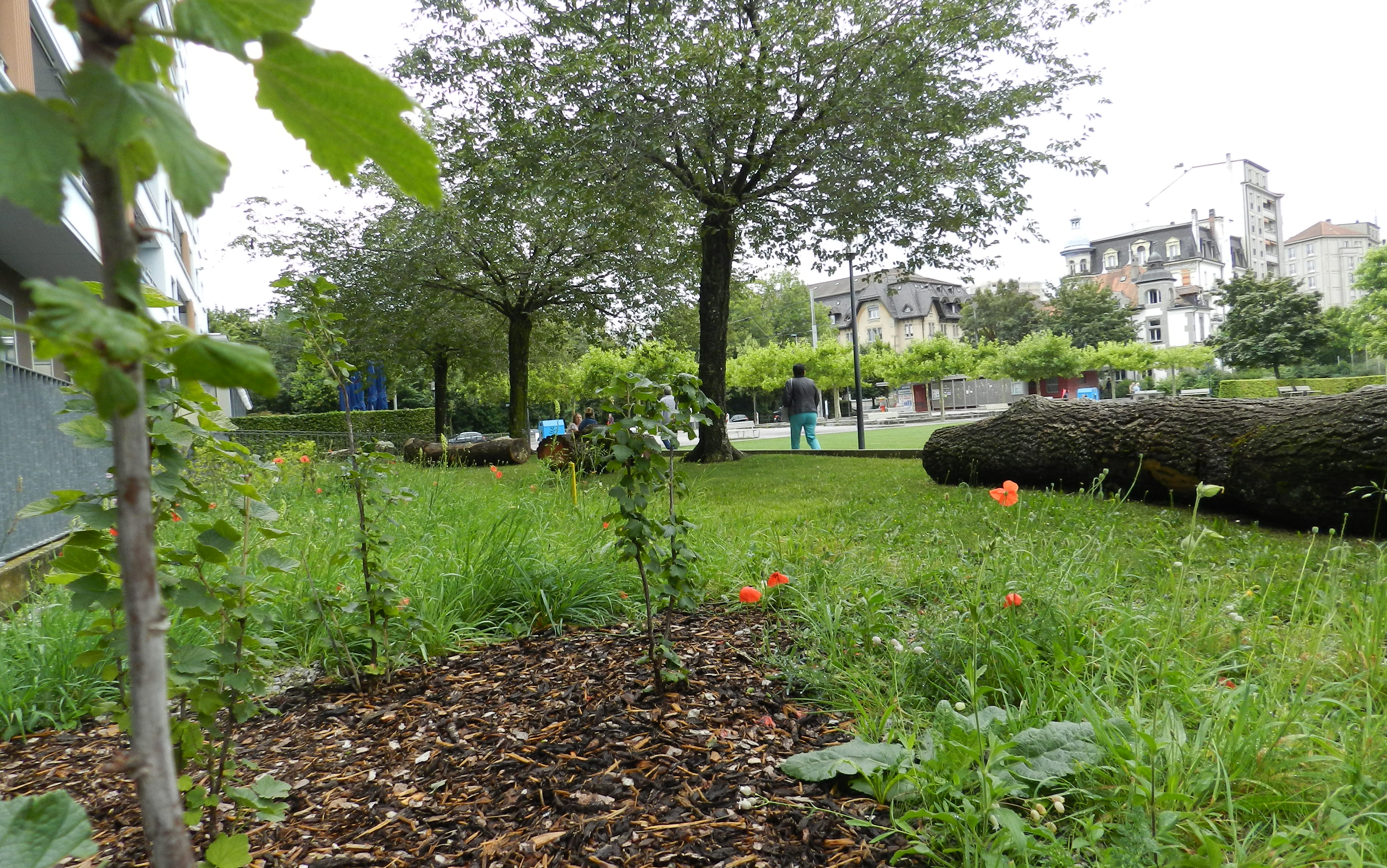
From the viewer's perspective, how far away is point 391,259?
16.7 m

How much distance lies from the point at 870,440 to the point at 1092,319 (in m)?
42.7

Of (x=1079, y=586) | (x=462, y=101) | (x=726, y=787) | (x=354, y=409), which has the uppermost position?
(x=462, y=101)

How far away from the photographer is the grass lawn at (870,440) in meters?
18.8

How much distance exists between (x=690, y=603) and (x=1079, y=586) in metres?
1.43

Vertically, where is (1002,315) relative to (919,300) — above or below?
below

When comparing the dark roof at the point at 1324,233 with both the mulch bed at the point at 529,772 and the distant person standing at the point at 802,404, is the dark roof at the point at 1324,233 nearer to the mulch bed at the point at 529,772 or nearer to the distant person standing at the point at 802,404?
the distant person standing at the point at 802,404

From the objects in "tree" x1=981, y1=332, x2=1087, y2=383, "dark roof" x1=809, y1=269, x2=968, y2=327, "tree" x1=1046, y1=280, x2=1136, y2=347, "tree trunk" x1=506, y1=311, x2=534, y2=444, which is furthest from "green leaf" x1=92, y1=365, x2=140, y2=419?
"dark roof" x1=809, y1=269, x2=968, y2=327

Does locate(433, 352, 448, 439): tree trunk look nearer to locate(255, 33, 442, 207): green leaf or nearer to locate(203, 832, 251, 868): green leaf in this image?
locate(203, 832, 251, 868): green leaf

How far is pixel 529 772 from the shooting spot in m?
1.96

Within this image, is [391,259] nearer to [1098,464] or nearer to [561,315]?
[561,315]

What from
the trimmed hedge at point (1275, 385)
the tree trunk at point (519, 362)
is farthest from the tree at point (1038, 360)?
the tree trunk at point (519, 362)

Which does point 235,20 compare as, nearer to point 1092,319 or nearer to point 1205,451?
point 1205,451

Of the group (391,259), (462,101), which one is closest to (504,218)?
(462,101)

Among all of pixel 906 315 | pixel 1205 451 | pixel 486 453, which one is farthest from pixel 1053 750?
pixel 906 315
